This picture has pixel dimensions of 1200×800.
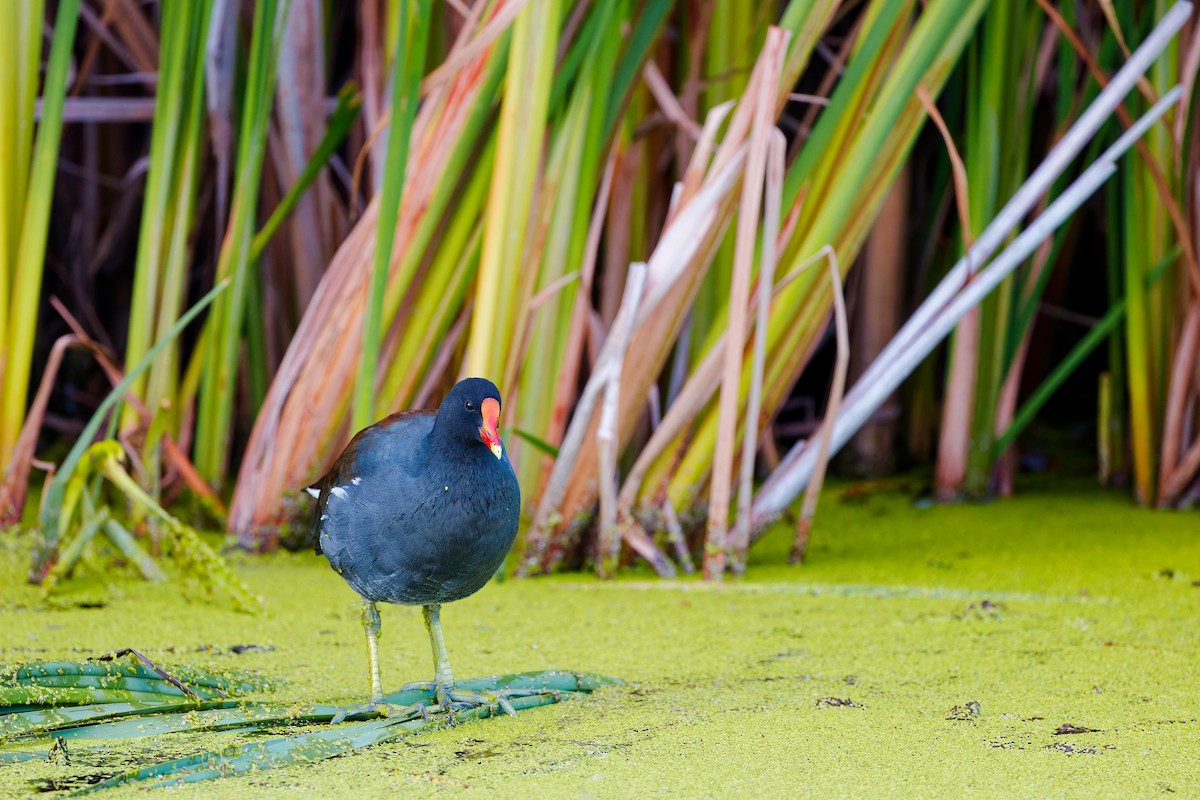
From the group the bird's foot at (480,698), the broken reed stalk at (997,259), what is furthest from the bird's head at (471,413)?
the broken reed stalk at (997,259)

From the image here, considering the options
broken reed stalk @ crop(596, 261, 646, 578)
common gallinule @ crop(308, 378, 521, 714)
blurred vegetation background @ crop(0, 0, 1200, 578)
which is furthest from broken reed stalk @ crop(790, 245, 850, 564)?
common gallinule @ crop(308, 378, 521, 714)

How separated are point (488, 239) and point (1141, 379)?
142cm

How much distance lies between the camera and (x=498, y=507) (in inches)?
64.1

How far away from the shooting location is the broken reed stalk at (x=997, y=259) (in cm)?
232

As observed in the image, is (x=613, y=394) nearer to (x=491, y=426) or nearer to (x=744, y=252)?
(x=744, y=252)

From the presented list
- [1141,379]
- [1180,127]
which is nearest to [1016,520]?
[1141,379]

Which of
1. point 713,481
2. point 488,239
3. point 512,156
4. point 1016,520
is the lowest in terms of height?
point 1016,520

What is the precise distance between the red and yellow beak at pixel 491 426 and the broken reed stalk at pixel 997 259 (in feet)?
→ 3.10

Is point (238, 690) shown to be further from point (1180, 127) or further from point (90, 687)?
point (1180, 127)

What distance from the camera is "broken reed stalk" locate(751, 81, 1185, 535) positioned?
232 centimetres

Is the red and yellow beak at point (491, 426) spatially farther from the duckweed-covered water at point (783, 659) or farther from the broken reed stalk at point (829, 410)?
the broken reed stalk at point (829, 410)

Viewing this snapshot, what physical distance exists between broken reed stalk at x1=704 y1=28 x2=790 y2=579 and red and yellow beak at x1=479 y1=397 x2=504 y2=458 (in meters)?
0.69

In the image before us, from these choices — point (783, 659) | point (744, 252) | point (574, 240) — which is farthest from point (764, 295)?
point (783, 659)

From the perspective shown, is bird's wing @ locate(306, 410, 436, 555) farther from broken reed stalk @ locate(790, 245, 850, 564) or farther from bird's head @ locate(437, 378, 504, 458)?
broken reed stalk @ locate(790, 245, 850, 564)
